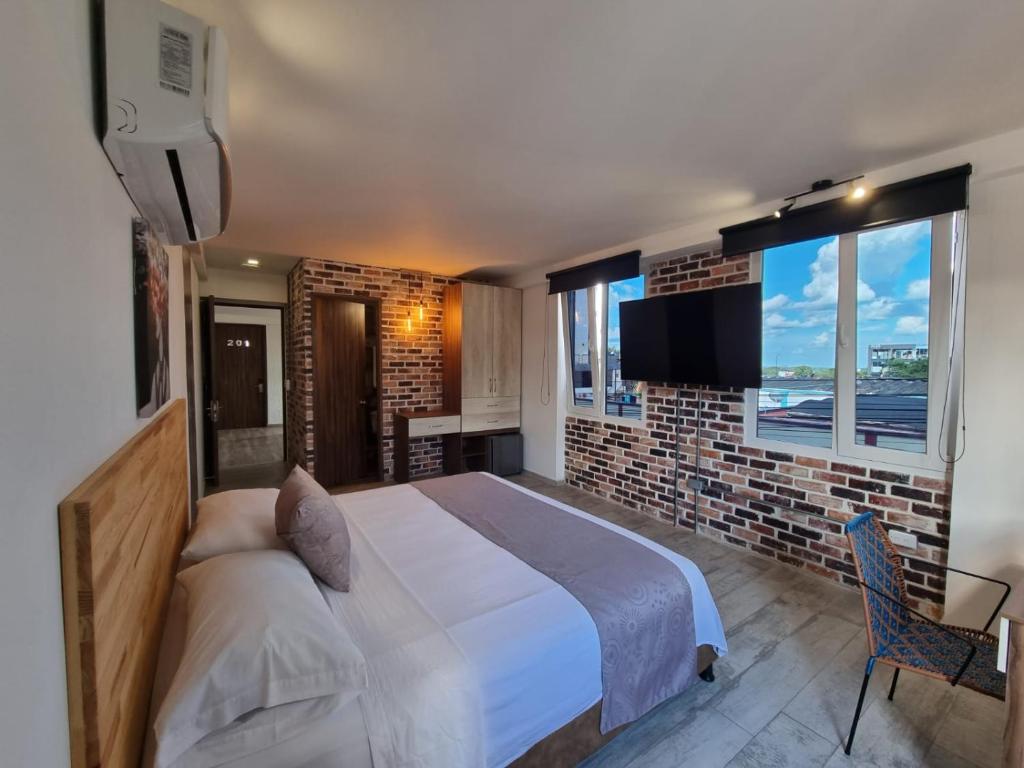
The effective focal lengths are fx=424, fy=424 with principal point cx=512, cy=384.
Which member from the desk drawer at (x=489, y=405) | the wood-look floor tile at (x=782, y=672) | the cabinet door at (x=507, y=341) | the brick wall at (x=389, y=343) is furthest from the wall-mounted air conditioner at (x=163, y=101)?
the cabinet door at (x=507, y=341)

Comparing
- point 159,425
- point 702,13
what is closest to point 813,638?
point 702,13

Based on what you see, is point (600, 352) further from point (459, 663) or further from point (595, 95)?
point (459, 663)

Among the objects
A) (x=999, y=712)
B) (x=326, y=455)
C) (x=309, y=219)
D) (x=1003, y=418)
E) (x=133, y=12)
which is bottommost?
(x=999, y=712)

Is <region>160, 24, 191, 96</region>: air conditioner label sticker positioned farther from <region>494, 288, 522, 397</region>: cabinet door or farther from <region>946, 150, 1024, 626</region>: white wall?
<region>494, 288, 522, 397</region>: cabinet door

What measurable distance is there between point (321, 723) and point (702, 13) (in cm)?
230

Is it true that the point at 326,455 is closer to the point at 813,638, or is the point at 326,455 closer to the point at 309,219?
the point at 309,219

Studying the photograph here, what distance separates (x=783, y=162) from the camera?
2.29 metres

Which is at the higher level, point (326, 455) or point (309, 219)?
point (309, 219)

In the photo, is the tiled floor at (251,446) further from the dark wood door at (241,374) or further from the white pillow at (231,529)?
the white pillow at (231,529)

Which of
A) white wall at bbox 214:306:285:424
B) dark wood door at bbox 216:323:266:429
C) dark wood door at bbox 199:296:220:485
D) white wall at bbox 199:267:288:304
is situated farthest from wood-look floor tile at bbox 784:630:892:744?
dark wood door at bbox 216:323:266:429

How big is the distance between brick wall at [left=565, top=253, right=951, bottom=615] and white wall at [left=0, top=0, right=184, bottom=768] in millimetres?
3458

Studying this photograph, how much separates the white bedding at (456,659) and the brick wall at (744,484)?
58.3 inches

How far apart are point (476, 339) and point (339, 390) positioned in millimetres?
1690

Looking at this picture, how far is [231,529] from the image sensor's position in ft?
5.64
